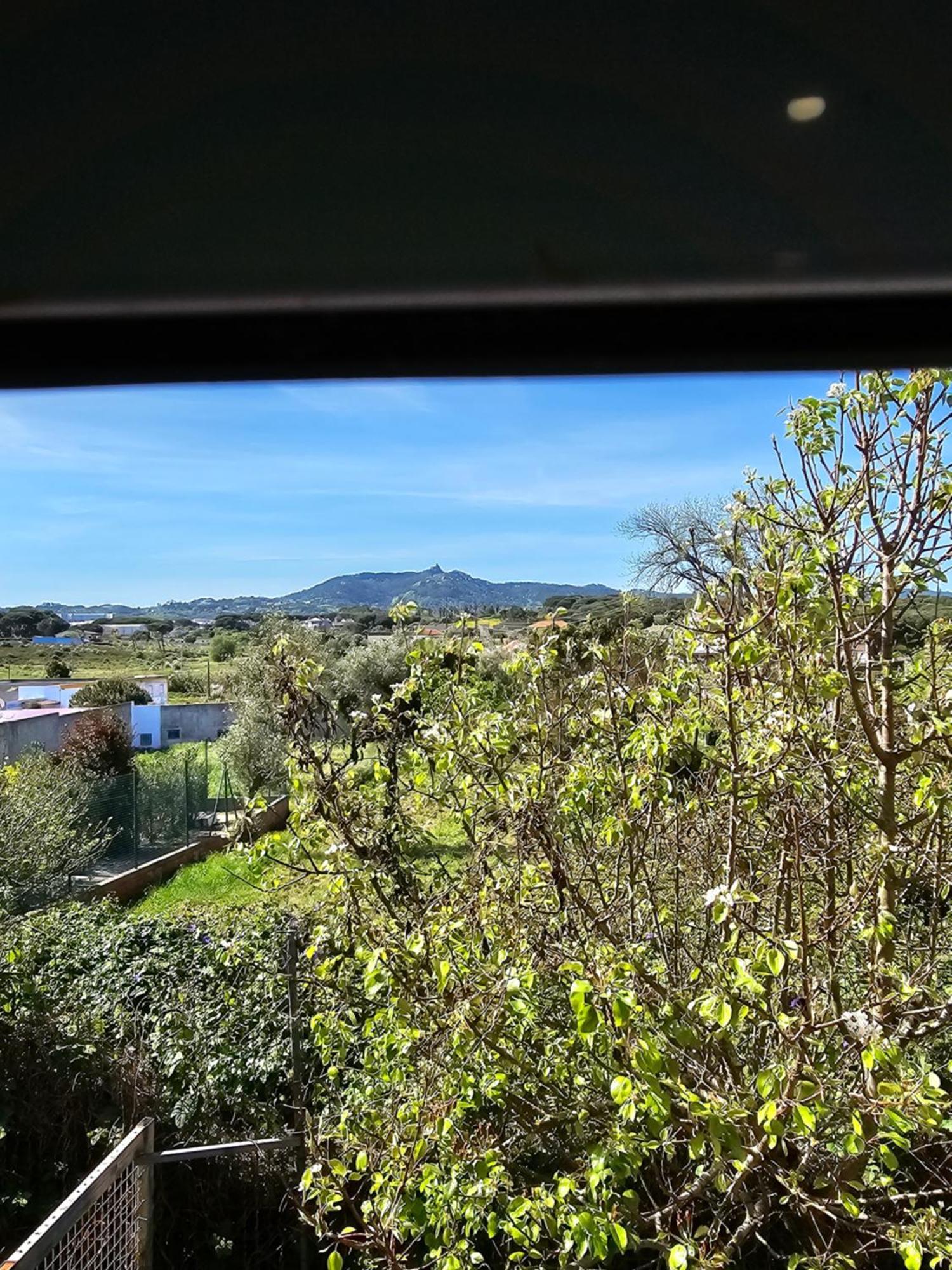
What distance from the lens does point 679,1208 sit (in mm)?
1844

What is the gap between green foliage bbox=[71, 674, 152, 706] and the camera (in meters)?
4.71

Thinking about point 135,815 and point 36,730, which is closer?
point 36,730

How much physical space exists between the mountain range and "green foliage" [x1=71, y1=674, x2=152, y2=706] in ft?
5.70

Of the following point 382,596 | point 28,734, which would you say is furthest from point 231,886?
point 382,596

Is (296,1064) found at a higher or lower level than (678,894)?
lower

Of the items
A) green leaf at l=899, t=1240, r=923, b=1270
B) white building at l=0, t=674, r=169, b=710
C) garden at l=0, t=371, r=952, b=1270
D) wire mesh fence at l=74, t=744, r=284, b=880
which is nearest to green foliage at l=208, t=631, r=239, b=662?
white building at l=0, t=674, r=169, b=710

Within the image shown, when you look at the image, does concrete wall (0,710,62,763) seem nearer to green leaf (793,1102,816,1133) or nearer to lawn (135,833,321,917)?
lawn (135,833,321,917)

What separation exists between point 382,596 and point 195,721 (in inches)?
215

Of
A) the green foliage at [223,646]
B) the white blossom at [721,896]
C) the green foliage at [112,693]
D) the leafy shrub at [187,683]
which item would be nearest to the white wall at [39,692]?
the green foliage at [112,693]

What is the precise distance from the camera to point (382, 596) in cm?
211

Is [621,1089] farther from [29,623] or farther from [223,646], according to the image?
[223,646]

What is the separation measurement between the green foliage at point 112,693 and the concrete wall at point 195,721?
0.51 meters

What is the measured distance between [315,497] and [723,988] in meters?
2.18

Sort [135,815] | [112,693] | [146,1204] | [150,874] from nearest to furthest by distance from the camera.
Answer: [146,1204], [112,693], [150,874], [135,815]
